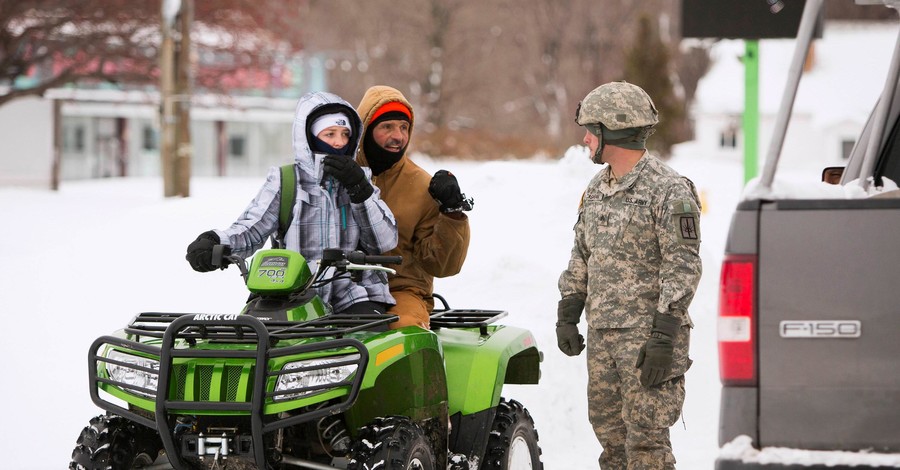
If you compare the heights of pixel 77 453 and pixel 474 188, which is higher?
pixel 474 188

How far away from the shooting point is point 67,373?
9.58 metres

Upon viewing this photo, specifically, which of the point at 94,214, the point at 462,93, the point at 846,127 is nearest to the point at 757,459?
the point at 94,214

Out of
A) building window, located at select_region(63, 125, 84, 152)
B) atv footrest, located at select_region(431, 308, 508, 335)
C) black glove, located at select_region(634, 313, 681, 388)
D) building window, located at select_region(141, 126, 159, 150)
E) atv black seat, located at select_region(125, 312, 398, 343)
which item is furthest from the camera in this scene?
building window, located at select_region(141, 126, 159, 150)

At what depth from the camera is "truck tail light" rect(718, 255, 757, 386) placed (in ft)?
12.5

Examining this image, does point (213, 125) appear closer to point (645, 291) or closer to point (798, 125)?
point (798, 125)

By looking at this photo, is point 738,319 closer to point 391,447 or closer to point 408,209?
point 391,447

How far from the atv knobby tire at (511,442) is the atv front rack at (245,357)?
1131 mm

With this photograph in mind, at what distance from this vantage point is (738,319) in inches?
151

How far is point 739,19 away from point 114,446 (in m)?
10.2

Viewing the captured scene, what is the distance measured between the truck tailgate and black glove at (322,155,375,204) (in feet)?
6.41

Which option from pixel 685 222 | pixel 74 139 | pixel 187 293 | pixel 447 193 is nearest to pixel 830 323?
pixel 685 222

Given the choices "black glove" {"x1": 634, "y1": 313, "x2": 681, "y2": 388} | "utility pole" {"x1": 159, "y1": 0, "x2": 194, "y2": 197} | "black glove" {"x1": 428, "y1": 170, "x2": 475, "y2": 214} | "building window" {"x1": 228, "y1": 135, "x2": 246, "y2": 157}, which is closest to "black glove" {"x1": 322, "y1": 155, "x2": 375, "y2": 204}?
"black glove" {"x1": 428, "y1": 170, "x2": 475, "y2": 214}

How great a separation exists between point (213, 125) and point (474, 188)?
34482mm

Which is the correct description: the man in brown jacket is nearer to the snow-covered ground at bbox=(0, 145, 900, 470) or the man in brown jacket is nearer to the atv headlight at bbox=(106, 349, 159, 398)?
the atv headlight at bbox=(106, 349, 159, 398)
